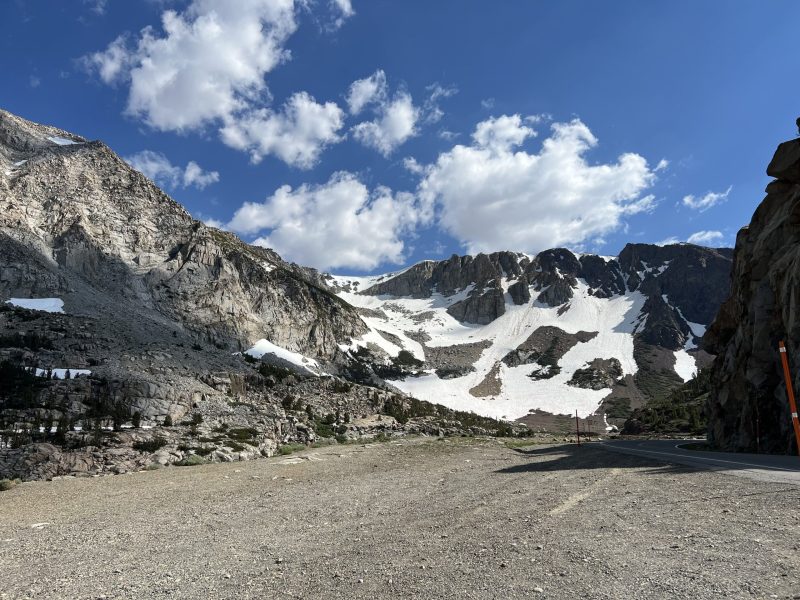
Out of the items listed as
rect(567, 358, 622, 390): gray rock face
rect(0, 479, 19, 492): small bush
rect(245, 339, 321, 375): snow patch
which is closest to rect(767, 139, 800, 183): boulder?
rect(0, 479, 19, 492): small bush

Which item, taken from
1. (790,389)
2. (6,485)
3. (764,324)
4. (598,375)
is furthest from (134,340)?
(598,375)

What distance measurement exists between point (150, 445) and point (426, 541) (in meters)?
26.1

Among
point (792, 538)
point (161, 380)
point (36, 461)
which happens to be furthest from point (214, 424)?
point (792, 538)

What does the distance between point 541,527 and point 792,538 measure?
378cm

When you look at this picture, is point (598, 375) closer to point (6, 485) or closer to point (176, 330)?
point (176, 330)

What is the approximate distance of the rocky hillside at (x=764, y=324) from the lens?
2595 cm

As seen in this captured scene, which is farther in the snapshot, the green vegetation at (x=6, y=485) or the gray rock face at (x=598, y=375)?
the gray rock face at (x=598, y=375)

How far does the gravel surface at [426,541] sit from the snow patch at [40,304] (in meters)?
58.3

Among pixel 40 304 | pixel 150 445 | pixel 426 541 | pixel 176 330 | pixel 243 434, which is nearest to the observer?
pixel 426 541

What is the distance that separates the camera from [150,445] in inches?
1115

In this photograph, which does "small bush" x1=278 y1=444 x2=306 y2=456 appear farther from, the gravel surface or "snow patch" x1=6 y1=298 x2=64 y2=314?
"snow patch" x1=6 y1=298 x2=64 y2=314

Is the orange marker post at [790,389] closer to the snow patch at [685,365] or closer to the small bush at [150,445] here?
the small bush at [150,445]

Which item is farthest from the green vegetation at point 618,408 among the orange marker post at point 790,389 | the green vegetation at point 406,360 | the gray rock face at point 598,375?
the orange marker post at point 790,389

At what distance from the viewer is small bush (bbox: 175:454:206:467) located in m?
26.6
